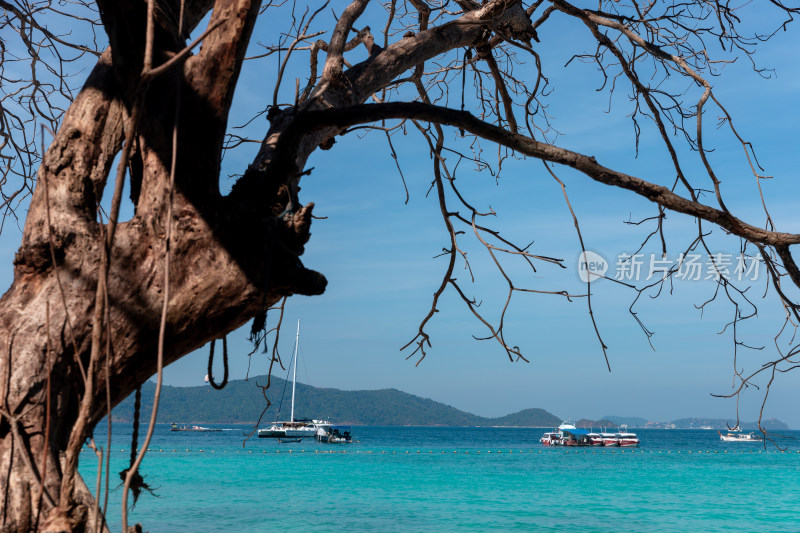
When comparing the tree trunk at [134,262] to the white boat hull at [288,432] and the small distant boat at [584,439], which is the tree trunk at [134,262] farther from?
the white boat hull at [288,432]

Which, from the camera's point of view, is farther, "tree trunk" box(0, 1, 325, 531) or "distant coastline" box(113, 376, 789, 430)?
"distant coastline" box(113, 376, 789, 430)

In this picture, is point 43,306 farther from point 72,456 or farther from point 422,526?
point 422,526

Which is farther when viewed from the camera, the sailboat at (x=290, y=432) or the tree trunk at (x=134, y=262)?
the sailboat at (x=290, y=432)

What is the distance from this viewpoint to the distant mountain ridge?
144125mm

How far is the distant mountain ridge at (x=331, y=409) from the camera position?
473ft

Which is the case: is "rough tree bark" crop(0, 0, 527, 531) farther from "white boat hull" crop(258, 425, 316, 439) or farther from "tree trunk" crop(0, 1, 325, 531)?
"white boat hull" crop(258, 425, 316, 439)

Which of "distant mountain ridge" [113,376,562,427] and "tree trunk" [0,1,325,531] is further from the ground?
"tree trunk" [0,1,325,531]

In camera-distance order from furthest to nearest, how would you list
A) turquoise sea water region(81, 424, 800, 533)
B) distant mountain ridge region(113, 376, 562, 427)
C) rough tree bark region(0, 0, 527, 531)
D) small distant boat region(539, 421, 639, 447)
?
distant mountain ridge region(113, 376, 562, 427), small distant boat region(539, 421, 639, 447), turquoise sea water region(81, 424, 800, 533), rough tree bark region(0, 0, 527, 531)

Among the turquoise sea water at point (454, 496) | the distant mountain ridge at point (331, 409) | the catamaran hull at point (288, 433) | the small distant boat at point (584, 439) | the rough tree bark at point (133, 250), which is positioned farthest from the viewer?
the distant mountain ridge at point (331, 409)

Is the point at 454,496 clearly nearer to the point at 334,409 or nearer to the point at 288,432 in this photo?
the point at 288,432

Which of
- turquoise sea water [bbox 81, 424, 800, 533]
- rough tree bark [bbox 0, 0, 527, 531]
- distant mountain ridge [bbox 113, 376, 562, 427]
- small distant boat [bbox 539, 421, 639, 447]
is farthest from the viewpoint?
distant mountain ridge [bbox 113, 376, 562, 427]

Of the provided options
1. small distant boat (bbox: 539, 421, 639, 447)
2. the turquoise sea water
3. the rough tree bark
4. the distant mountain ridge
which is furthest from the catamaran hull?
the distant mountain ridge

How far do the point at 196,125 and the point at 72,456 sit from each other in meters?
0.83

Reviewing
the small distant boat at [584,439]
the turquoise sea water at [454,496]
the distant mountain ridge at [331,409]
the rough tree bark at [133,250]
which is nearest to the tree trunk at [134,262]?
the rough tree bark at [133,250]
